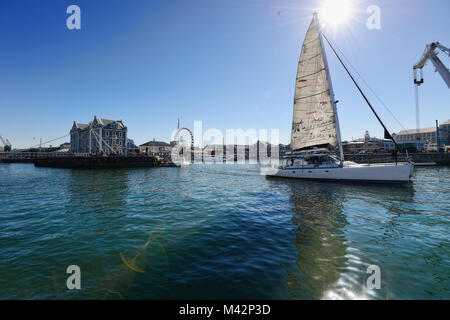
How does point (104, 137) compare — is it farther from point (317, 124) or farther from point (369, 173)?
point (369, 173)

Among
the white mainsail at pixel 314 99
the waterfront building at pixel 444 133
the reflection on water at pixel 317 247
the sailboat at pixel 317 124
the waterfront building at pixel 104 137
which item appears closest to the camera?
the reflection on water at pixel 317 247

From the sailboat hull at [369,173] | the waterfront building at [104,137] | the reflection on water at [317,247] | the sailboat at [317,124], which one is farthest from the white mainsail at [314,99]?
the waterfront building at [104,137]

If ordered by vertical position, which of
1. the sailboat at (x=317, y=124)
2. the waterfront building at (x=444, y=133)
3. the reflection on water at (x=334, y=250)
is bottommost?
the reflection on water at (x=334, y=250)

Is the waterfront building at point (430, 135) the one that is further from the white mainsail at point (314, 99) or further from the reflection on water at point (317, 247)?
the reflection on water at point (317, 247)

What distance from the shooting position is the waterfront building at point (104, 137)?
303 feet

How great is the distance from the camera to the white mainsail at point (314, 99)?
22483mm

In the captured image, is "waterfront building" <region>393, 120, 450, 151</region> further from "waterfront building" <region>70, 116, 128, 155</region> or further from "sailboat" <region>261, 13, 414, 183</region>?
"waterfront building" <region>70, 116, 128, 155</region>

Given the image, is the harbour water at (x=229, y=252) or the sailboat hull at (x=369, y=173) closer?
the harbour water at (x=229, y=252)

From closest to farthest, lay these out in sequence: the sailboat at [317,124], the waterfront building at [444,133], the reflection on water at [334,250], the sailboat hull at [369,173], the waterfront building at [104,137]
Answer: the reflection on water at [334,250]
the sailboat hull at [369,173]
the sailboat at [317,124]
the waterfront building at [104,137]
the waterfront building at [444,133]

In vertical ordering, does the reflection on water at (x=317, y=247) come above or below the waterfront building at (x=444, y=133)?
below

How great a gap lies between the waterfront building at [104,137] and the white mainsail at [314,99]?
8583 centimetres
